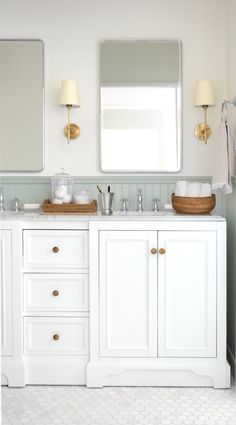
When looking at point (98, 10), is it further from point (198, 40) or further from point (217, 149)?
point (217, 149)

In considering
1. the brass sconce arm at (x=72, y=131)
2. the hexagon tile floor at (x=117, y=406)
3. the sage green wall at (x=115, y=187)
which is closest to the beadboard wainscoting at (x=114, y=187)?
the sage green wall at (x=115, y=187)

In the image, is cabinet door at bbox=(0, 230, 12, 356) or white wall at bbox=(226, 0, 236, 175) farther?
white wall at bbox=(226, 0, 236, 175)

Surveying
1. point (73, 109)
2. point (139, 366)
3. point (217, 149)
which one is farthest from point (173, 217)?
point (73, 109)

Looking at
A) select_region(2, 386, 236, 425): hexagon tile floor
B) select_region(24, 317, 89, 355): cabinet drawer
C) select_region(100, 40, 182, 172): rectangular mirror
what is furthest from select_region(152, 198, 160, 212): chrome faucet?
select_region(2, 386, 236, 425): hexagon tile floor

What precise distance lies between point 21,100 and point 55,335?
146cm

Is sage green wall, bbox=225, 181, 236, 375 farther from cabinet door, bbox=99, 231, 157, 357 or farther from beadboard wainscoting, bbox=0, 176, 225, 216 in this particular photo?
cabinet door, bbox=99, 231, 157, 357

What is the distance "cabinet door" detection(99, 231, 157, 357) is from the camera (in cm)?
283

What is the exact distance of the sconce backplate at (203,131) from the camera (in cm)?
331

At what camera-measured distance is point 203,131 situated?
131 inches

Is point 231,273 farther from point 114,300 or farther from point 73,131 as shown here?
point 73,131

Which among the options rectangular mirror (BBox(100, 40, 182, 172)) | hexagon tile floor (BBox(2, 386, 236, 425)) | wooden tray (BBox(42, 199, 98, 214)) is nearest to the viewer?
hexagon tile floor (BBox(2, 386, 236, 425))

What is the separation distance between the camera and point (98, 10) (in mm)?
3320

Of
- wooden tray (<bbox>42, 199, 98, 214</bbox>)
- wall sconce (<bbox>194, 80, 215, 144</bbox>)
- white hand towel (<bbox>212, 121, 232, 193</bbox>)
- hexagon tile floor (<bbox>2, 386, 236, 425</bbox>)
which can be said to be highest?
wall sconce (<bbox>194, 80, 215, 144</bbox>)

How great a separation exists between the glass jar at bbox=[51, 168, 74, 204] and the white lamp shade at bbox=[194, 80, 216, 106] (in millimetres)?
921
